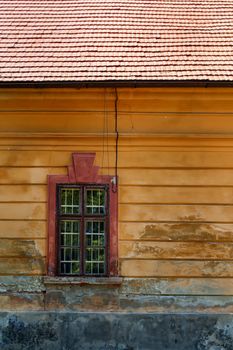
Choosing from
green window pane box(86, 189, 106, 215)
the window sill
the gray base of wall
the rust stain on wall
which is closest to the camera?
the gray base of wall

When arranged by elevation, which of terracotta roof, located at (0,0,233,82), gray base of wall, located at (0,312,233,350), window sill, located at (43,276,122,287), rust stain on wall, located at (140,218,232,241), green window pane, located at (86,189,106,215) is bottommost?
gray base of wall, located at (0,312,233,350)

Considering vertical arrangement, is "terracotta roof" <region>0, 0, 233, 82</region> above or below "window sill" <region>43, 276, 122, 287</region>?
above

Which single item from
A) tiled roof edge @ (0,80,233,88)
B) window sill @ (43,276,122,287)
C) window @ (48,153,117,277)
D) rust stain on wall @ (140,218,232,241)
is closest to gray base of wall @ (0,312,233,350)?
window sill @ (43,276,122,287)

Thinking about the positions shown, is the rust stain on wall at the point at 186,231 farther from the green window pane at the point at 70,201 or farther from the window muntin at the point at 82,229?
the green window pane at the point at 70,201

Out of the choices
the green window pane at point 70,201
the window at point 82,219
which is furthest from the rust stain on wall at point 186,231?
the green window pane at point 70,201

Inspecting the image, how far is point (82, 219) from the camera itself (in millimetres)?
7031

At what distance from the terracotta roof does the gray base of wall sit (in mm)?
3270

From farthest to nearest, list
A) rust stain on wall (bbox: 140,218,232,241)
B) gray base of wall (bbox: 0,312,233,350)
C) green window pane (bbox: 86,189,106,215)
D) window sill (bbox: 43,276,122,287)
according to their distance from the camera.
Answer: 1. green window pane (bbox: 86,189,106,215)
2. rust stain on wall (bbox: 140,218,232,241)
3. window sill (bbox: 43,276,122,287)
4. gray base of wall (bbox: 0,312,233,350)

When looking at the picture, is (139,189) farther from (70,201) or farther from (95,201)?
(70,201)

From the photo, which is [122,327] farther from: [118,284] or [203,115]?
[203,115]

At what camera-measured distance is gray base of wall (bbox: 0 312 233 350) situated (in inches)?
262

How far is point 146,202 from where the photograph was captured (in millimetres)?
6969

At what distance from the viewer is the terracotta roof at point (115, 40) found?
6930 millimetres

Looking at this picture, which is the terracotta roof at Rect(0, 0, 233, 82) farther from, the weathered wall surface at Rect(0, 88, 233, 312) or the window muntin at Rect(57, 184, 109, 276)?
the window muntin at Rect(57, 184, 109, 276)
